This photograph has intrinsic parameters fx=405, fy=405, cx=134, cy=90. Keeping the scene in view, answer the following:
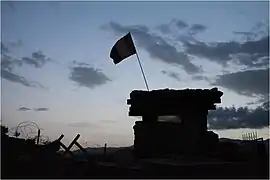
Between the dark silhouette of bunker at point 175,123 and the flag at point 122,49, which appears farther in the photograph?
the flag at point 122,49

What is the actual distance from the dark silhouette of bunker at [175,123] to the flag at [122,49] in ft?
8.56

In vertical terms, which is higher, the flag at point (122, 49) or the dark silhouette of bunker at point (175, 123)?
the flag at point (122, 49)

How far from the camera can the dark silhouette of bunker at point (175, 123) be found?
17.5 metres

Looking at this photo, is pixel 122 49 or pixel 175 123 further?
pixel 122 49

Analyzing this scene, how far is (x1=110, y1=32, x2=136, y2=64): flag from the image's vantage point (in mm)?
19766

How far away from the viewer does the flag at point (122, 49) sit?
19.8m

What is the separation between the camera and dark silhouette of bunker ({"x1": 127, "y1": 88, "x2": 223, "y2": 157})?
1748 centimetres

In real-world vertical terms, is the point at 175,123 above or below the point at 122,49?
below

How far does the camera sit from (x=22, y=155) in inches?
611

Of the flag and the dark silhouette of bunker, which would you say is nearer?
the dark silhouette of bunker

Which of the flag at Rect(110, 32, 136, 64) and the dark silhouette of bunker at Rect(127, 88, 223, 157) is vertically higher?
the flag at Rect(110, 32, 136, 64)

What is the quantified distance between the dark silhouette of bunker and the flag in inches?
103

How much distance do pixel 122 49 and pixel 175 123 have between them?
4.65 metres

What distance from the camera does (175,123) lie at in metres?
17.8
